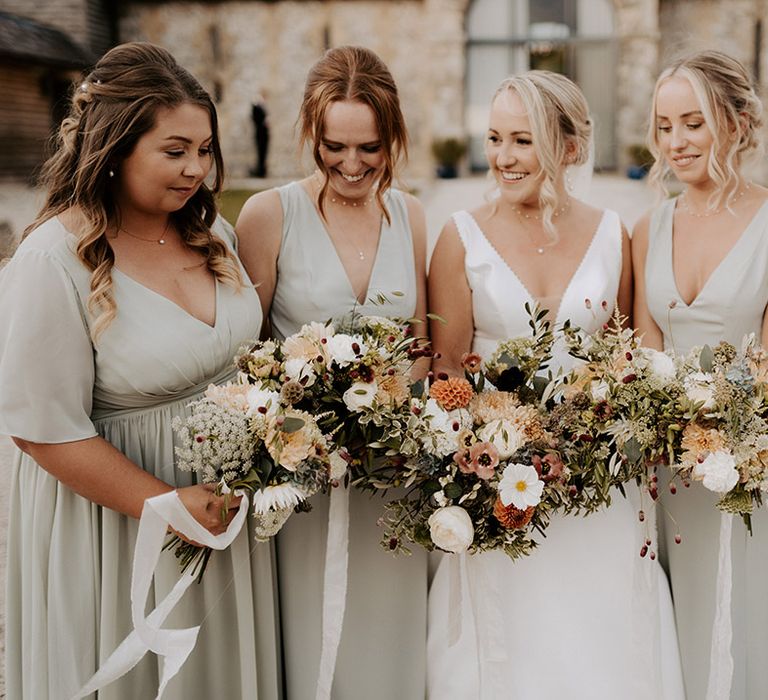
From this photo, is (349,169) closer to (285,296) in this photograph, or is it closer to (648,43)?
(285,296)

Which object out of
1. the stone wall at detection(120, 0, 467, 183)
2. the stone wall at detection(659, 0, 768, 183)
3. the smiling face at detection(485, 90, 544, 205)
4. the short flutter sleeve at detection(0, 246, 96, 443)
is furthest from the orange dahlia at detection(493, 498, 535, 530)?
the stone wall at detection(659, 0, 768, 183)

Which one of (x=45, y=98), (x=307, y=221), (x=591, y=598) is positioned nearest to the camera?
(x=591, y=598)

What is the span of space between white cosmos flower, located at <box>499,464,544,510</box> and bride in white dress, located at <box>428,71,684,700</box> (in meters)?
0.56

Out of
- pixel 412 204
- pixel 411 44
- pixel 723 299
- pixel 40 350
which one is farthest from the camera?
pixel 411 44

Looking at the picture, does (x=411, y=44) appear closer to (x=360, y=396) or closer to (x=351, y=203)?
(x=351, y=203)

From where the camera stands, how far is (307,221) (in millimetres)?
3314

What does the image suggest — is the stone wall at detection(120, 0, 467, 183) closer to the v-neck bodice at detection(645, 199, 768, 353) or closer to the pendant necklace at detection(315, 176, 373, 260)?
the pendant necklace at detection(315, 176, 373, 260)

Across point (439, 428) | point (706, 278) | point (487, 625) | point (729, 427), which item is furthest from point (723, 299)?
point (487, 625)

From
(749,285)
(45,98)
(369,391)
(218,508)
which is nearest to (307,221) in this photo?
(369,391)

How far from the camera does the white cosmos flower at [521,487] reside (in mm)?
2383

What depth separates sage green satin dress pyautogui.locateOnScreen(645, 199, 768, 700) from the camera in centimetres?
310

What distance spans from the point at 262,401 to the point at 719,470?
1355 mm

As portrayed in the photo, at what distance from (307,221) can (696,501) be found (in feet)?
6.12

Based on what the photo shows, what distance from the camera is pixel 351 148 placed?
10.2ft
